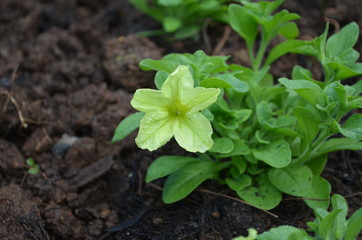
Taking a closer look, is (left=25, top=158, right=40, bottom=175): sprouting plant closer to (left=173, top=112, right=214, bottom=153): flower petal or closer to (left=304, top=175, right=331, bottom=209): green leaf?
(left=173, top=112, right=214, bottom=153): flower petal

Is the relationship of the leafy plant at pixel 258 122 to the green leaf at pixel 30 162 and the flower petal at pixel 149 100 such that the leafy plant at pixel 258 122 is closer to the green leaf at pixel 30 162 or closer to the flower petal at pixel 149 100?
the flower petal at pixel 149 100

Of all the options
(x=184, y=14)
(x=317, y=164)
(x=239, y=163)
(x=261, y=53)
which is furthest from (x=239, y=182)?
(x=184, y=14)

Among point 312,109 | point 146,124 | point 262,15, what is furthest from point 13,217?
point 262,15

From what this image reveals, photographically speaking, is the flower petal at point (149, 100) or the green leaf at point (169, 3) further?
the green leaf at point (169, 3)

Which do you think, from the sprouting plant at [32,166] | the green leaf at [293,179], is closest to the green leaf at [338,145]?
the green leaf at [293,179]

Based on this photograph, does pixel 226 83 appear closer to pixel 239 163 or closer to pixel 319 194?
pixel 239 163
